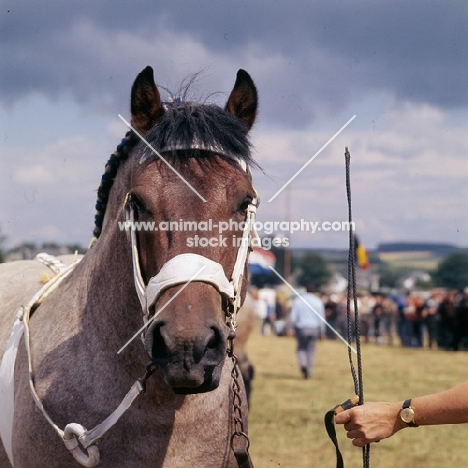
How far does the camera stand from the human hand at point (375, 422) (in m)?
3.31

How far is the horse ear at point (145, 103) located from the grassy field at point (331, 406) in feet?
8.84

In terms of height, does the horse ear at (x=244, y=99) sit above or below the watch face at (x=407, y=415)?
above

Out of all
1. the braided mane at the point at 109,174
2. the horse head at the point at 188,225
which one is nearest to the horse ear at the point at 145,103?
the horse head at the point at 188,225

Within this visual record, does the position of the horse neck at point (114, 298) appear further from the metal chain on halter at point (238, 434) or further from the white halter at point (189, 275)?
the metal chain on halter at point (238, 434)

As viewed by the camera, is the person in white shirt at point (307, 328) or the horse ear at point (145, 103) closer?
the horse ear at point (145, 103)

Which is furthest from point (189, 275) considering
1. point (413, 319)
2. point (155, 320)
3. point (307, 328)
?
point (413, 319)

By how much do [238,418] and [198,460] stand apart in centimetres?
34

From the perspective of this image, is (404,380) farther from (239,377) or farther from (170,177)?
(170,177)

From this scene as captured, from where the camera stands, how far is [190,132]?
3471 mm

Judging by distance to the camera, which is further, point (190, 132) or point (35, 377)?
point (35, 377)

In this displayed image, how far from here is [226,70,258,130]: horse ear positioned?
3.85m

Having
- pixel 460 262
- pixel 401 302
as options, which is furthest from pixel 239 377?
pixel 460 262

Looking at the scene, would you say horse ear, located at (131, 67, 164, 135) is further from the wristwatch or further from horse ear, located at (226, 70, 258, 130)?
the wristwatch

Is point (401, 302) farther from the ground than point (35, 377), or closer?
farther from the ground
